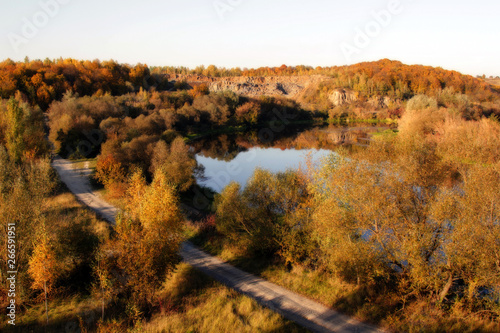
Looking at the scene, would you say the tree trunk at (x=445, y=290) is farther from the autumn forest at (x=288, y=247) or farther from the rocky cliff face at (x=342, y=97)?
the rocky cliff face at (x=342, y=97)

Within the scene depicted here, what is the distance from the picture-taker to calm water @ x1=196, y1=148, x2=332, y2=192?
27.8 metres

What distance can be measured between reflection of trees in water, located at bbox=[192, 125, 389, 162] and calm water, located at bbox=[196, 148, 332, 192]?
5.34ft

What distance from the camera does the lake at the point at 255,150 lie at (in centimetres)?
2985

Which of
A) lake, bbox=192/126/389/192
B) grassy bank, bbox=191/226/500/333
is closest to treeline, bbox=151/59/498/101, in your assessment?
lake, bbox=192/126/389/192

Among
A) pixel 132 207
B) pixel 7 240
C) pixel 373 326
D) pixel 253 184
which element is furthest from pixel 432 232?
pixel 7 240

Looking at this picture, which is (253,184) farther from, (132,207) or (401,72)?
(401,72)

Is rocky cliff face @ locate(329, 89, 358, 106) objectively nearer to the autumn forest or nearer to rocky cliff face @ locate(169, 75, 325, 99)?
rocky cliff face @ locate(169, 75, 325, 99)

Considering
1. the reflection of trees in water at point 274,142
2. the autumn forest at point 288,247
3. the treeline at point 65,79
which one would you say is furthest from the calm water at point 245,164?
the treeline at point 65,79

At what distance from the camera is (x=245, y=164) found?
34.3 metres

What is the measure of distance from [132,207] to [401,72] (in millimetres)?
101769

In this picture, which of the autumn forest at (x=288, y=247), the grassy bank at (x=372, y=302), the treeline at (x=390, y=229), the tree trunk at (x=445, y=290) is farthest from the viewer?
the tree trunk at (x=445, y=290)

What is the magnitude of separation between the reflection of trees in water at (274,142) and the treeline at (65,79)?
27.3m

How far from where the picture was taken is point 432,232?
975 cm

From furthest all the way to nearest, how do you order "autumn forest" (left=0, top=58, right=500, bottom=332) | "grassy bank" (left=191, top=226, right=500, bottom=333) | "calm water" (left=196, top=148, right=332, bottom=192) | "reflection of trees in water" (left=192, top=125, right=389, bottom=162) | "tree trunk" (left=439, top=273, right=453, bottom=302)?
"reflection of trees in water" (left=192, top=125, right=389, bottom=162), "calm water" (left=196, top=148, right=332, bottom=192), "tree trunk" (left=439, top=273, right=453, bottom=302), "autumn forest" (left=0, top=58, right=500, bottom=332), "grassy bank" (left=191, top=226, right=500, bottom=333)
